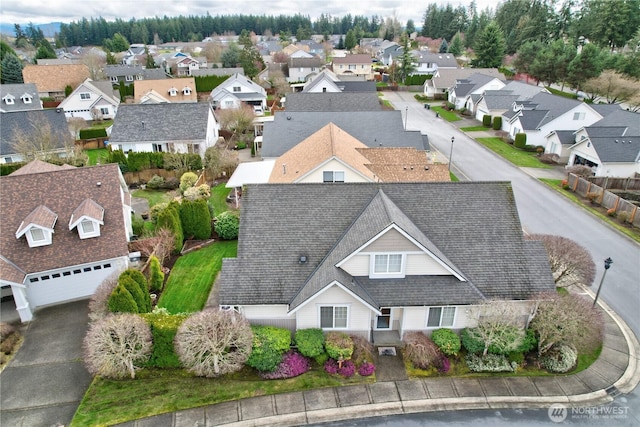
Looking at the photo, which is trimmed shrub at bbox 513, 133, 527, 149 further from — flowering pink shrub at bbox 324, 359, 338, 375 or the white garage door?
the white garage door

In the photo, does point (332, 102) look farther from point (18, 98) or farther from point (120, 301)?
point (18, 98)

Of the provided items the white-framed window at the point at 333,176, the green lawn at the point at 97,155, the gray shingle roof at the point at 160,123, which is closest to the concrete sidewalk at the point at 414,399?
the white-framed window at the point at 333,176

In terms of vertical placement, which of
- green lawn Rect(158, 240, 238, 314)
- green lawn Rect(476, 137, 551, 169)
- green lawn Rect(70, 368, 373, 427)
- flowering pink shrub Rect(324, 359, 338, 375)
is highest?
flowering pink shrub Rect(324, 359, 338, 375)

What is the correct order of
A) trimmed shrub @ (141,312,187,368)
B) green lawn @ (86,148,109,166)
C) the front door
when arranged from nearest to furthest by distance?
1. trimmed shrub @ (141,312,187,368)
2. the front door
3. green lawn @ (86,148,109,166)

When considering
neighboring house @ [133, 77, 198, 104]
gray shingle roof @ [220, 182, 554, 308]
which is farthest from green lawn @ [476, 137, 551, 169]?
neighboring house @ [133, 77, 198, 104]

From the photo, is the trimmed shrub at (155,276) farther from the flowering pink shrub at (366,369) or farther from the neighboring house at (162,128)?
the neighboring house at (162,128)

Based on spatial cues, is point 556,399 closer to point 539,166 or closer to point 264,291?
point 264,291
